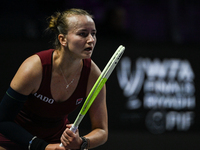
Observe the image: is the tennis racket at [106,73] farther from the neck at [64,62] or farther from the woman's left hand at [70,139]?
the neck at [64,62]

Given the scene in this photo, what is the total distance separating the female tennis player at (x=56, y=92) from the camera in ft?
6.19

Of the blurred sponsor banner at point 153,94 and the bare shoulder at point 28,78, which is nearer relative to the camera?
the bare shoulder at point 28,78

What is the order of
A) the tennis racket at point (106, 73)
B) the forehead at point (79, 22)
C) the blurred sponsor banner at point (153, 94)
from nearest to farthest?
the tennis racket at point (106, 73) < the forehead at point (79, 22) < the blurred sponsor banner at point (153, 94)

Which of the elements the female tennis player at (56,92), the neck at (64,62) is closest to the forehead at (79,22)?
the female tennis player at (56,92)

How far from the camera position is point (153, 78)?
4.00m

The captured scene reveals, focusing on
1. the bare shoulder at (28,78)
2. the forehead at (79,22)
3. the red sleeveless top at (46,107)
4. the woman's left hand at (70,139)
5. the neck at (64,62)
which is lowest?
the woman's left hand at (70,139)

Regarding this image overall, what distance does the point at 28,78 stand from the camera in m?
1.86

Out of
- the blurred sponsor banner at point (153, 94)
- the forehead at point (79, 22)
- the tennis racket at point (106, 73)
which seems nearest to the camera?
the tennis racket at point (106, 73)

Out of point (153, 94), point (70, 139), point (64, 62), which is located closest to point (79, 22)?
point (64, 62)

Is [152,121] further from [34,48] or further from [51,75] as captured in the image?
[51,75]

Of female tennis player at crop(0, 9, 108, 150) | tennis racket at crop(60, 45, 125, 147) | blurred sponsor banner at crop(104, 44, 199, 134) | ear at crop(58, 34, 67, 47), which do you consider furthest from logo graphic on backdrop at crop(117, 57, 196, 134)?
tennis racket at crop(60, 45, 125, 147)

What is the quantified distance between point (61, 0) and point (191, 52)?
1740mm

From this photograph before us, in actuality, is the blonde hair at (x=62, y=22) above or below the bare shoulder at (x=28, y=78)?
above

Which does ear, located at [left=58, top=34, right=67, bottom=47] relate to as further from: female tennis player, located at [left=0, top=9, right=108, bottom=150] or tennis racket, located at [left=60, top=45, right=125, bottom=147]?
tennis racket, located at [left=60, top=45, right=125, bottom=147]
